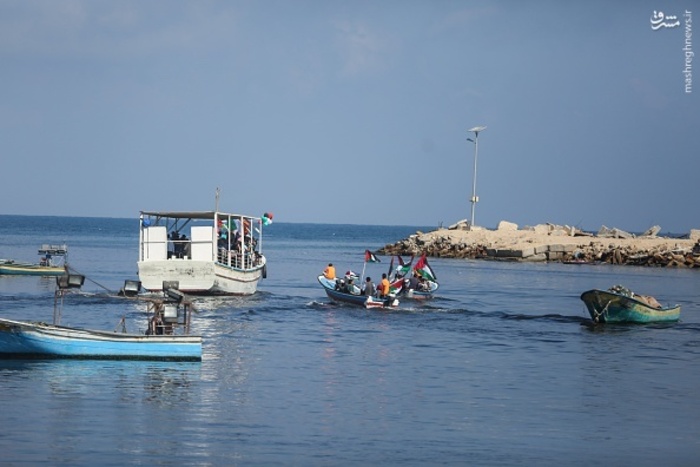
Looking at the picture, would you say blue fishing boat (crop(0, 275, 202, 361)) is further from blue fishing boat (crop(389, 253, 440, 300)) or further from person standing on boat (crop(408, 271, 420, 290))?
person standing on boat (crop(408, 271, 420, 290))

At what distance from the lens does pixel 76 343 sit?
25.0 m

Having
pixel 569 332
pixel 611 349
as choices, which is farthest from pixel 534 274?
pixel 611 349

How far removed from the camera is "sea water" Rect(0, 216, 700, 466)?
18.1 meters

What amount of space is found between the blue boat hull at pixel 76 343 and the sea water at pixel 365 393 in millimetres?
313

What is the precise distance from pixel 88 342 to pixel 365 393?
6.80 metres

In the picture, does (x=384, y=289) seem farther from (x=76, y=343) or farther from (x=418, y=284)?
(x=76, y=343)

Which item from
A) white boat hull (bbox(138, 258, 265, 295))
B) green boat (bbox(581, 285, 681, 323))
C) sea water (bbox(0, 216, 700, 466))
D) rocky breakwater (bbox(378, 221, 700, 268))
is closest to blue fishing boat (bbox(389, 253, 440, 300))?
sea water (bbox(0, 216, 700, 466))

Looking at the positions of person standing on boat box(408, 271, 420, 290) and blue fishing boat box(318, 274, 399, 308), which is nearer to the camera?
blue fishing boat box(318, 274, 399, 308)

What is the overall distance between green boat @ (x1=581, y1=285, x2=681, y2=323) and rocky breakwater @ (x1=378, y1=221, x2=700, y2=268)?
161ft

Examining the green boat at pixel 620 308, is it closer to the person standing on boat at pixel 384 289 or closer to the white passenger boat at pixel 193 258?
the person standing on boat at pixel 384 289

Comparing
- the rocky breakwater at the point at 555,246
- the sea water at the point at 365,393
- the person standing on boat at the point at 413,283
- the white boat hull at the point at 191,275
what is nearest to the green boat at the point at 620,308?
the sea water at the point at 365,393

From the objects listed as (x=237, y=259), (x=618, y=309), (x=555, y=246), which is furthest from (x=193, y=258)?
(x=555, y=246)

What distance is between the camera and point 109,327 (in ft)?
112

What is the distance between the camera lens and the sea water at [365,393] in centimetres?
1811
